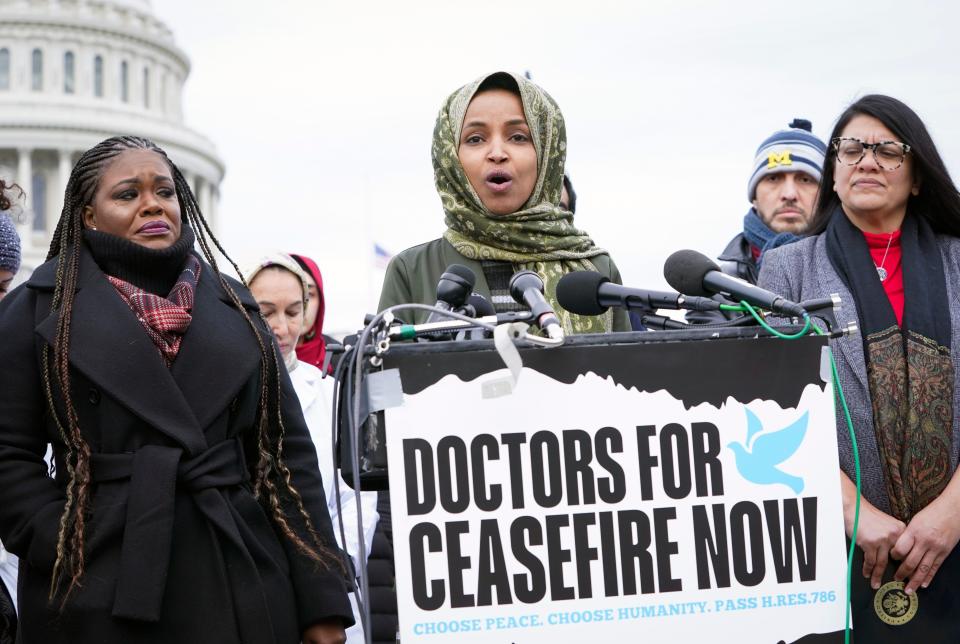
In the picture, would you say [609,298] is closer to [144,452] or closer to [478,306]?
[478,306]

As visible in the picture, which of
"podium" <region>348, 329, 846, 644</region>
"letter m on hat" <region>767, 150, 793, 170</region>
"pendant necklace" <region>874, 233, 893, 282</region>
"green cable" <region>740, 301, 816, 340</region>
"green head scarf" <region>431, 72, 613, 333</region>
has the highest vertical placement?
"letter m on hat" <region>767, 150, 793, 170</region>

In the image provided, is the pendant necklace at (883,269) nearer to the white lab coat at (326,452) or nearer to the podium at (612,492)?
the podium at (612,492)

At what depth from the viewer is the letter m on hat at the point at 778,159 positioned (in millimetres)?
5180

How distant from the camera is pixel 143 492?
9.37ft

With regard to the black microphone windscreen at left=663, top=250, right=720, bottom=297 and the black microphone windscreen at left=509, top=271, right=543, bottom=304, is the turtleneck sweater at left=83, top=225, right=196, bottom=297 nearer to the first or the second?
the black microphone windscreen at left=509, top=271, right=543, bottom=304

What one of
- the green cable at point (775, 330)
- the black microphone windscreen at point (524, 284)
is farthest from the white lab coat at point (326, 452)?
the green cable at point (775, 330)

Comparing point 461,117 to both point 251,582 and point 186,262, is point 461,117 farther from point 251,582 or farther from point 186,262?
point 251,582

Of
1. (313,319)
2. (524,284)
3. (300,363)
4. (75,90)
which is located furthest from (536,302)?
(75,90)

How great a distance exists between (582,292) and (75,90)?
2392 inches

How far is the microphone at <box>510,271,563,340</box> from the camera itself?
90.5 inches

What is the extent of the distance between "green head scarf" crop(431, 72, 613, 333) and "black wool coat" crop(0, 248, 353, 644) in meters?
0.67

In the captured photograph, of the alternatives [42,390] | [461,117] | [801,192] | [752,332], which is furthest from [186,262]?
[801,192]

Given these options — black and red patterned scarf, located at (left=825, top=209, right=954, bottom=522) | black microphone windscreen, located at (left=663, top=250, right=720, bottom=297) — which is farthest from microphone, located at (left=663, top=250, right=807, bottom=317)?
black and red patterned scarf, located at (left=825, top=209, right=954, bottom=522)

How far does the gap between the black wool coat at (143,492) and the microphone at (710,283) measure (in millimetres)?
1086
